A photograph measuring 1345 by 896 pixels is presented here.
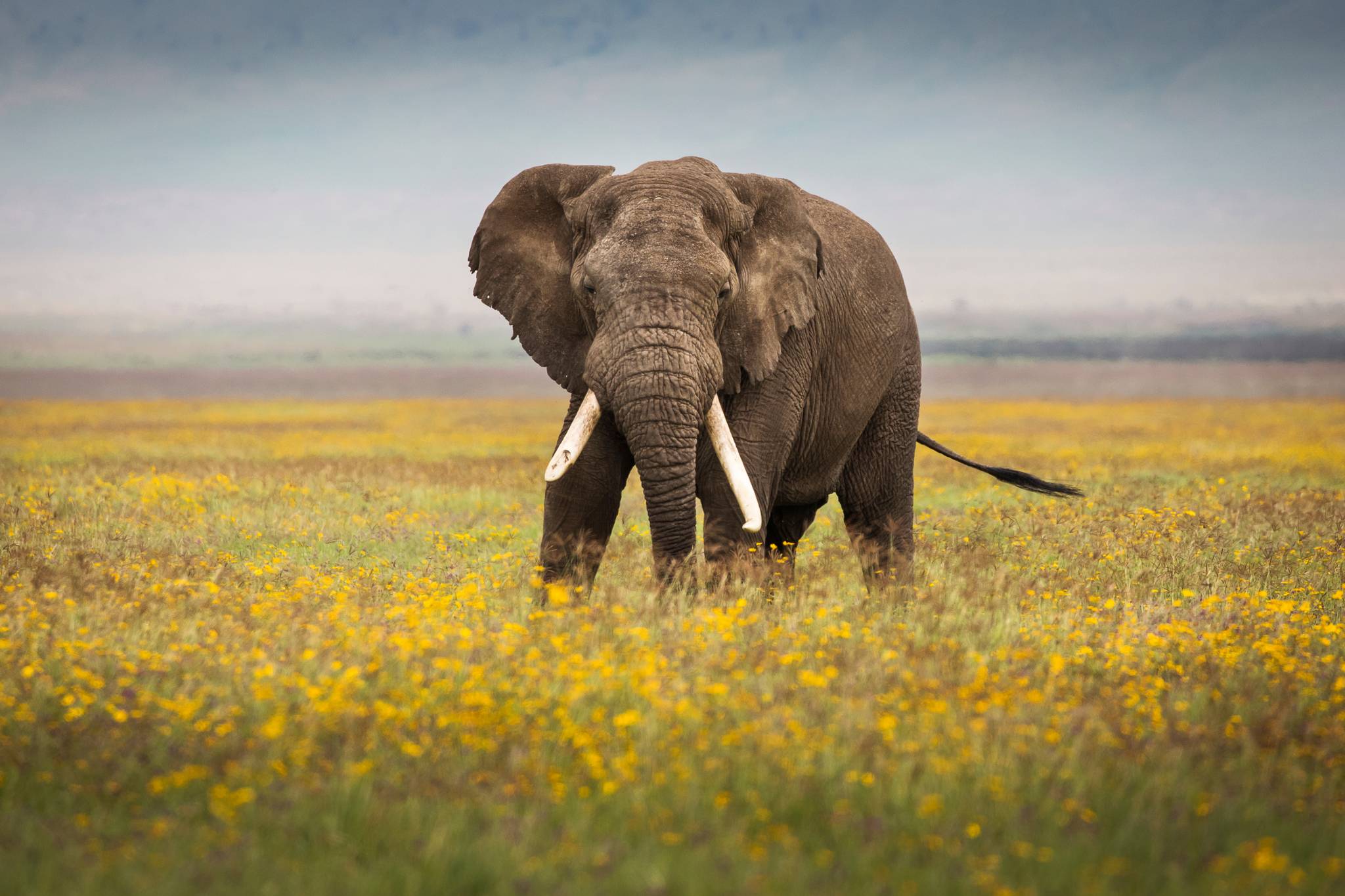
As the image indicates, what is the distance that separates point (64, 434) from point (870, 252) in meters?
32.4

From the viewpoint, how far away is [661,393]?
299 inches

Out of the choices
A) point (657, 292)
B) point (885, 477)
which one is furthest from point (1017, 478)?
point (657, 292)

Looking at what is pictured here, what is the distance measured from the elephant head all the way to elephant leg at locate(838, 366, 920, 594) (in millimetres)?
2446

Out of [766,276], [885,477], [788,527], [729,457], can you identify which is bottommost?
[788,527]

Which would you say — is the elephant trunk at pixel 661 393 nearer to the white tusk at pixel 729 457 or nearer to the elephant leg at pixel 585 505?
the white tusk at pixel 729 457

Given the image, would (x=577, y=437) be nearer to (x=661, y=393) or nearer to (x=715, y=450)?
(x=661, y=393)

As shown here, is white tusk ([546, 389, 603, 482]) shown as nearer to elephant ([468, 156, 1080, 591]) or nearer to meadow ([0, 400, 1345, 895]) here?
elephant ([468, 156, 1080, 591])

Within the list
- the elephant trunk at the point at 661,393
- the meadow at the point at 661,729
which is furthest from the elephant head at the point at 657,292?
the meadow at the point at 661,729

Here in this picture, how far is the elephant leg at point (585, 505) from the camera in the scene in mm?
8406

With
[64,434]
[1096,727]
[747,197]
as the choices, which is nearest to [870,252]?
[747,197]

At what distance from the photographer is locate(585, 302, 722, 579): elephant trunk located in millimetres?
7602

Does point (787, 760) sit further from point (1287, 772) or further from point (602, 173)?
point (602, 173)

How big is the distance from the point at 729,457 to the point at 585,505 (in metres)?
1.10

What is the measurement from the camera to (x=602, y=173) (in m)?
8.70
